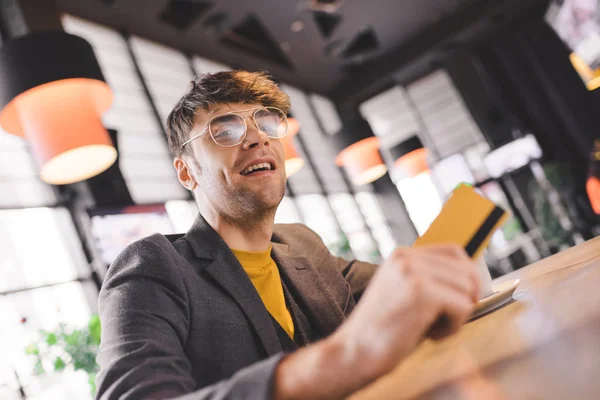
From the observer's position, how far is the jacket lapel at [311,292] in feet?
4.50

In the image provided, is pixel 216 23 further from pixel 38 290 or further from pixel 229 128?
pixel 229 128

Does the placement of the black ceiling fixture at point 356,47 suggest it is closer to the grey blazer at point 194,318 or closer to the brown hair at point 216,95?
the brown hair at point 216,95

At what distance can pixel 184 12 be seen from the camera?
7.64 meters

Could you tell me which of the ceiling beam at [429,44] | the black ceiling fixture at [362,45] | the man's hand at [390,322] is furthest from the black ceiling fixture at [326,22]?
the man's hand at [390,322]

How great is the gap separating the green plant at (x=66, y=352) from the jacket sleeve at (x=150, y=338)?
8.16 ft

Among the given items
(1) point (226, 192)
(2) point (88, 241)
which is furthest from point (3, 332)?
(1) point (226, 192)

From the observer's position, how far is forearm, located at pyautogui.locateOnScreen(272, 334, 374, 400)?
1.71 feet

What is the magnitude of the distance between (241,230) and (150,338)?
661 millimetres

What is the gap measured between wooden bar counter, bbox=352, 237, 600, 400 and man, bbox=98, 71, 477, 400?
0.23 ft

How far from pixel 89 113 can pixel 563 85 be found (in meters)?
11.6

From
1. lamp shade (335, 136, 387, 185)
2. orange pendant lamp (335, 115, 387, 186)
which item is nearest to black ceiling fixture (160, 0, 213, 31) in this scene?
orange pendant lamp (335, 115, 387, 186)

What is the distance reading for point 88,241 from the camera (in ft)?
15.2

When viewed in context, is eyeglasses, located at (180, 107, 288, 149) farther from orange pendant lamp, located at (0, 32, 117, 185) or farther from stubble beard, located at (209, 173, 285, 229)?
orange pendant lamp, located at (0, 32, 117, 185)

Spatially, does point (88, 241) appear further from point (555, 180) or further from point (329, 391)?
point (555, 180)
